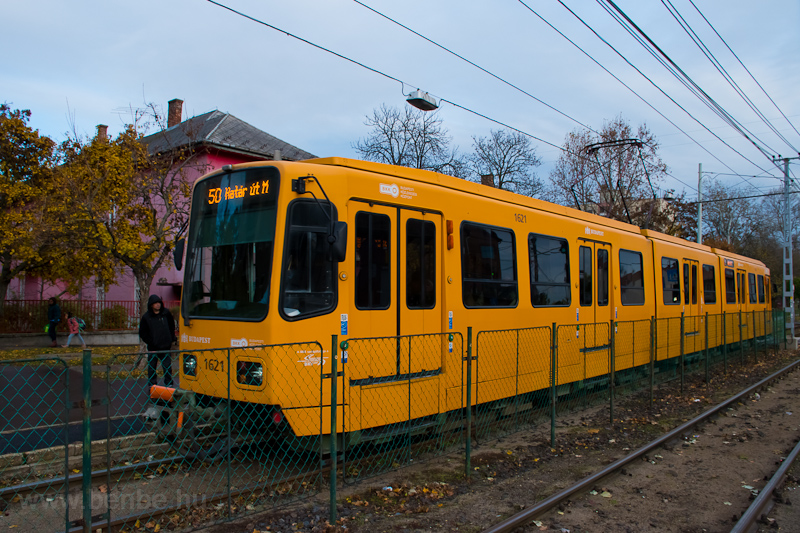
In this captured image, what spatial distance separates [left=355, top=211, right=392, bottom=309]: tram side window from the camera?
604 centimetres

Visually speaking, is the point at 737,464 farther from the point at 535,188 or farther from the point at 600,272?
the point at 535,188

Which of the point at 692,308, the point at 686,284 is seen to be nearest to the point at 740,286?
the point at 692,308

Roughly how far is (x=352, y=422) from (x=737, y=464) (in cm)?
482

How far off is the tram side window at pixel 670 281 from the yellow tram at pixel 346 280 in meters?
6.38

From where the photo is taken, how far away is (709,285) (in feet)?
53.1

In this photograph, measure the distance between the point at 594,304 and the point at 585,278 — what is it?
620 mm

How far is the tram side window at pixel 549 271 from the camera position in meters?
8.73

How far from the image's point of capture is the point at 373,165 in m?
6.38

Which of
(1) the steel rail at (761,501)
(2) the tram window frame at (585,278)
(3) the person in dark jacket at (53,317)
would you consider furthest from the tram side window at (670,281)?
(3) the person in dark jacket at (53,317)

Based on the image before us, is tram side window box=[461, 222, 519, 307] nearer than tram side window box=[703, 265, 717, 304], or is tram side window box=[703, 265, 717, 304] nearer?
tram side window box=[461, 222, 519, 307]

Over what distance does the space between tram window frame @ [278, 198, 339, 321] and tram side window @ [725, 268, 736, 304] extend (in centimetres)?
1637

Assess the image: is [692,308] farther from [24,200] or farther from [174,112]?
[174,112]

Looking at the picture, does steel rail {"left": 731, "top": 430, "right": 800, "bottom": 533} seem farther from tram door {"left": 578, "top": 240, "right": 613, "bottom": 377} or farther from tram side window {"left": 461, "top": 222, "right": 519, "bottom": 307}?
tram side window {"left": 461, "top": 222, "right": 519, "bottom": 307}

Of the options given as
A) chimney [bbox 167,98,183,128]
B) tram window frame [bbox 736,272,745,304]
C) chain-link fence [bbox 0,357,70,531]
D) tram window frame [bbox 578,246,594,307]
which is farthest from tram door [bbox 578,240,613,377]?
chimney [bbox 167,98,183,128]
